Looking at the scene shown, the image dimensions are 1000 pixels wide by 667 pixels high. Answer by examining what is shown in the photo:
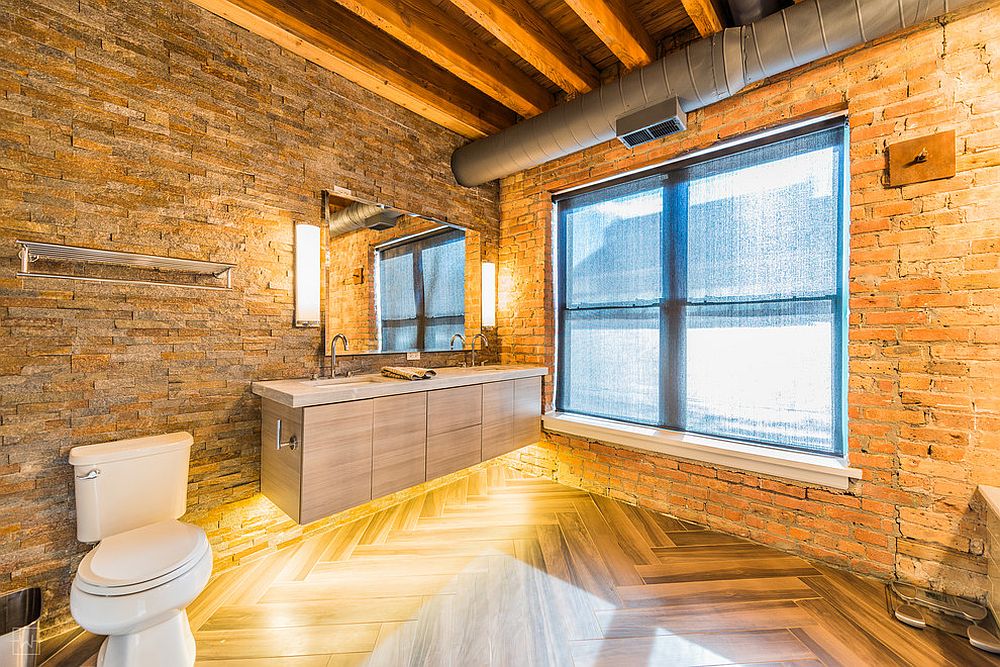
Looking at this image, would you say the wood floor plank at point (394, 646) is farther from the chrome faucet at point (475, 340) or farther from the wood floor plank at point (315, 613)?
the chrome faucet at point (475, 340)

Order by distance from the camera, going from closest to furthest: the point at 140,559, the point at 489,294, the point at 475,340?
the point at 140,559 → the point at 475,340 → the point at 489,294

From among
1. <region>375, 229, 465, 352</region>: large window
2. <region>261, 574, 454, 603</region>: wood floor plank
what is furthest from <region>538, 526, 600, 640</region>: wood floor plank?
<region>375, 229, 465, 352</region>: large window

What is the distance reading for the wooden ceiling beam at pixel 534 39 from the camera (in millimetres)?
2309

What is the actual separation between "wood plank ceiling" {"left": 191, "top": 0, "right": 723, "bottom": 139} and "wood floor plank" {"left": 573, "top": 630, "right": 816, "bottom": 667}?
3074 mm

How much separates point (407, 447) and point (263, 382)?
918mm

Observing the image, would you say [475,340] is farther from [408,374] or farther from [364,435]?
[364,435]

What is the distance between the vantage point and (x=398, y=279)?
316cm

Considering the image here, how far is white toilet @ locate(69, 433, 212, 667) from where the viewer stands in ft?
4.62

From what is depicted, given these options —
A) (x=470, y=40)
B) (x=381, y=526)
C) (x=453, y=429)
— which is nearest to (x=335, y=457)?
(x=453, y=429)

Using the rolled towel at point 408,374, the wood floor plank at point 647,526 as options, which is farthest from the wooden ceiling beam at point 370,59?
the wood floor plank at point 647,526

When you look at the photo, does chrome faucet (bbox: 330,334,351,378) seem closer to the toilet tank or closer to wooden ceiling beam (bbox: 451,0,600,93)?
the toilet tank

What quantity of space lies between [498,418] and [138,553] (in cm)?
208

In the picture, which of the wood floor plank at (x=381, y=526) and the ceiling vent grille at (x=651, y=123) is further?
the wood floor plank at (x=381, y=526)

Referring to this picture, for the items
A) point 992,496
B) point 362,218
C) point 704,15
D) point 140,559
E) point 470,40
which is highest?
point 470,40
